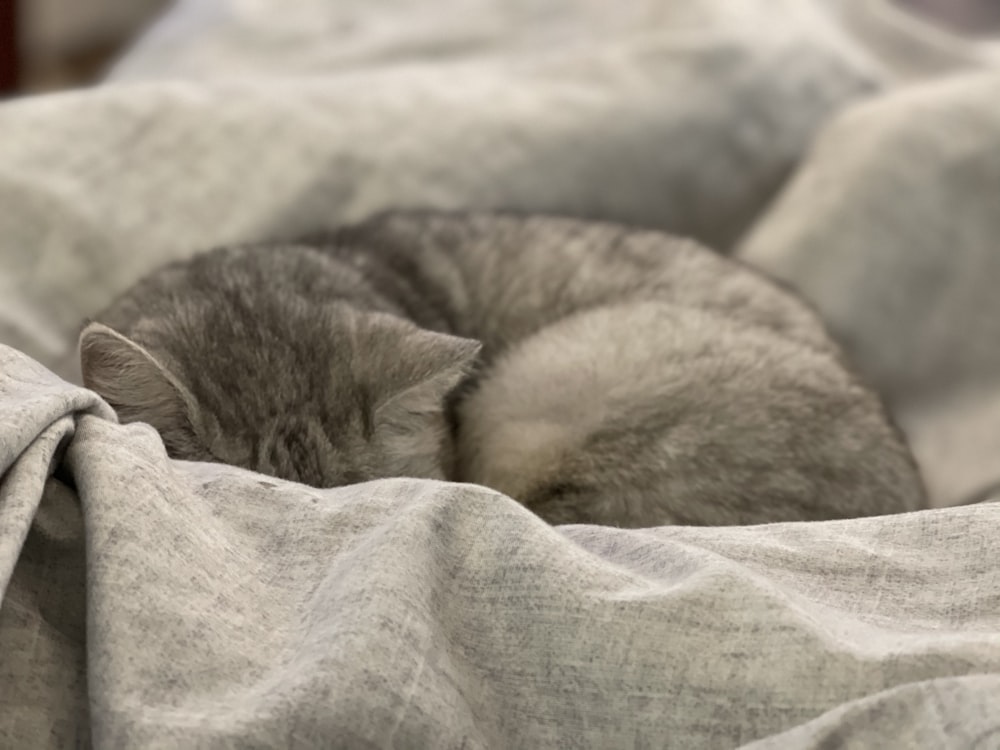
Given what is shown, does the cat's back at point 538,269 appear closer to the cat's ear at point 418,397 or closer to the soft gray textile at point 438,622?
the cat's ear at point 418,397

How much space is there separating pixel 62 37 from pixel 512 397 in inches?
127

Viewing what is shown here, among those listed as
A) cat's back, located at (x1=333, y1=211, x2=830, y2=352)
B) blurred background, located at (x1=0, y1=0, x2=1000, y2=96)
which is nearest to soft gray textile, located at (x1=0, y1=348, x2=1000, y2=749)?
cat's back, located at (x1=333, y1=211, x2=830, y2=352)

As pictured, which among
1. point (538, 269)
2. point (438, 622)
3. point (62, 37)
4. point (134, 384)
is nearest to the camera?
point (438, 622)

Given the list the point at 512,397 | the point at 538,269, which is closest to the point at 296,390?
the point at 512,397

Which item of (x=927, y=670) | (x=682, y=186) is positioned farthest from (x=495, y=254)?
(x=927, y=670)

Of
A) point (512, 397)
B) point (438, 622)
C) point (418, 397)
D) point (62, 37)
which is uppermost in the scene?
point (438, 622)

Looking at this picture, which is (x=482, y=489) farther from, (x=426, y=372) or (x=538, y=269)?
(x=538, y=269)

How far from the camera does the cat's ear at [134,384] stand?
1.03 meters

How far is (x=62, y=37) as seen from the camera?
380 cm

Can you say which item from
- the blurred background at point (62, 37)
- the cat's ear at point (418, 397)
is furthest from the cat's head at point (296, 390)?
the blurred background at point (62, 37)

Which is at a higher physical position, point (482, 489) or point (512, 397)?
point (482, 489)

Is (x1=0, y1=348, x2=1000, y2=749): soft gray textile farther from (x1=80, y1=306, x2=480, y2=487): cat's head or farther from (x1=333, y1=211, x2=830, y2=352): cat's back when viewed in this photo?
(x1=333, y1=211, x2=830, y2=352): cat's back

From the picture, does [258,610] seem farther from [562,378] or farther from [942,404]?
[942,404]

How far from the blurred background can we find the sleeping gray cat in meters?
2.27
